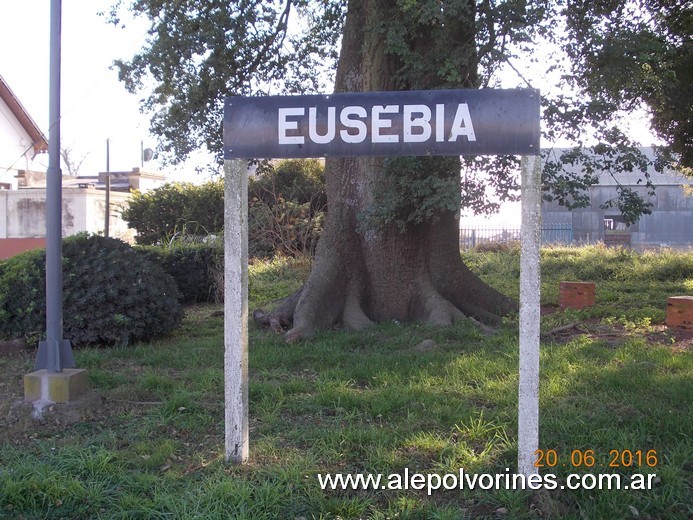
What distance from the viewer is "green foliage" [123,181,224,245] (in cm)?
2545

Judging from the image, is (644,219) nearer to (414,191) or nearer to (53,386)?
(414,191)

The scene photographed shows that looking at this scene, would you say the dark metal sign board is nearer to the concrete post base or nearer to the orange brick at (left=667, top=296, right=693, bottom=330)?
the concrete post base

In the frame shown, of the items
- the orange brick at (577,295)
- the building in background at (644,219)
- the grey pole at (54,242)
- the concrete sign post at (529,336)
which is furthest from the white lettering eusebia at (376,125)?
the building in background at (644,219)

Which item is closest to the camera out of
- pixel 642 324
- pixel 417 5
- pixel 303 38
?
pixel 417 5

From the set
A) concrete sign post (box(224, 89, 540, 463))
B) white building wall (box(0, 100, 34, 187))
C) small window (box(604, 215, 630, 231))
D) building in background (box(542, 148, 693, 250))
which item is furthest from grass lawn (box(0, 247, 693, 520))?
small window (box(604, 215, 630, 231))

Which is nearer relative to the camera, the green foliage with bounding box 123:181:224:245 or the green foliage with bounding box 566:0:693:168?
the green foliage with bounding box 566:0:693:168

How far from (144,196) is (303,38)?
16231 mm

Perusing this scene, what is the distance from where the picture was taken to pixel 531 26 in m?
8.12

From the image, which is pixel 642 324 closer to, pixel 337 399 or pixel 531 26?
pixel 531 26

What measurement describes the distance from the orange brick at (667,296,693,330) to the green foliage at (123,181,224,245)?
18.1 meters

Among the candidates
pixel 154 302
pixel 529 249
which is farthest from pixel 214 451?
pixel 154 302

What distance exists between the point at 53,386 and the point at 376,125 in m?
3.57

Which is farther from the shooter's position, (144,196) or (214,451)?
(144,196)
